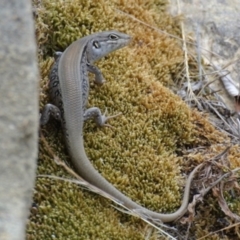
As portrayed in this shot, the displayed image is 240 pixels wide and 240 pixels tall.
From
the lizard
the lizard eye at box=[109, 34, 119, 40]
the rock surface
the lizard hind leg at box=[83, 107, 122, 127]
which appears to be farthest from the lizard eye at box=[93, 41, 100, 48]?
the rock surface

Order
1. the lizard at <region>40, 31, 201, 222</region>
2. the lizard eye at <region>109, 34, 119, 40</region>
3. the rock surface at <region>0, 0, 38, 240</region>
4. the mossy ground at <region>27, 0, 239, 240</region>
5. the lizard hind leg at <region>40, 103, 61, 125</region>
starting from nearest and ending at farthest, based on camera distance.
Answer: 1. the rock surface at <region>0, 0, 38, 240</region>
2. the mossy ground at <region>27, 0, 239, 240</region>
3. the lizard at <region>40, 31, 201, 222</region>
4. the lizard hind leg at <region>40, 103, 61, 125</region>
5. the lizard eye at <region>109, 34, 119, 40</region>

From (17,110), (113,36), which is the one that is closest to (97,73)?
(113,36)

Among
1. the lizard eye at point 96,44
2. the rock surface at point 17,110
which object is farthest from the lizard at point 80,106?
the rock surface at point 17,110

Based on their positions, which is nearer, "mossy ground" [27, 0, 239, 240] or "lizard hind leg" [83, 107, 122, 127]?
"mossy ground" [27, 0, 239, 240]

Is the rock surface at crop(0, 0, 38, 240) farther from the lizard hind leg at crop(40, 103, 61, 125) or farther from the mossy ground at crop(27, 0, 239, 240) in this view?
the lizard hind leg at crop(40, 103, 61, 125)

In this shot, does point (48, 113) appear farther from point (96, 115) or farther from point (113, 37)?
point (113, 37)

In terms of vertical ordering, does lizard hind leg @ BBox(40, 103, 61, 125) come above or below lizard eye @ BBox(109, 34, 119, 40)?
below

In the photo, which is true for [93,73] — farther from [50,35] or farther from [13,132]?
[13,132]
